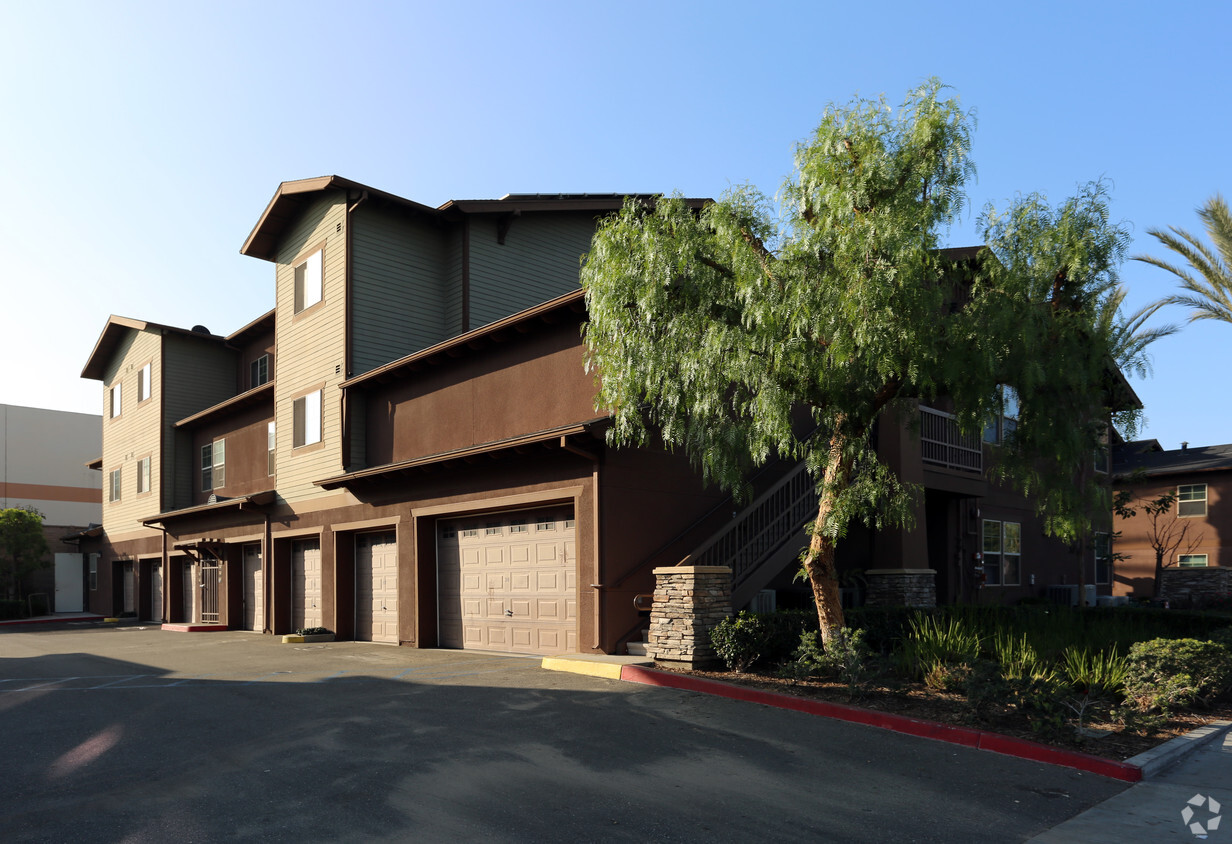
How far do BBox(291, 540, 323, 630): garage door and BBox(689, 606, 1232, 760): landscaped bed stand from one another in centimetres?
1323

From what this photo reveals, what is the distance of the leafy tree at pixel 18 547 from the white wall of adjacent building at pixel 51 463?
12.6 m

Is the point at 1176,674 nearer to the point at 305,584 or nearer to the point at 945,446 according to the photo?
the point at 945,446

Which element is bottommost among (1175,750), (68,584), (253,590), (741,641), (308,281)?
(68,584)

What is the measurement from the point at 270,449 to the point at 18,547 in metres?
20.0

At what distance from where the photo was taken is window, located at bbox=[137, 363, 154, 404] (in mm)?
32219

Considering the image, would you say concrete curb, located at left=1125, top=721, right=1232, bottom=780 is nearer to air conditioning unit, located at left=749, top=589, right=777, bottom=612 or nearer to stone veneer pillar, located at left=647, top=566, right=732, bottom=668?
stone veneer pillar, located at left=647, top=566, right=732, bottom=668

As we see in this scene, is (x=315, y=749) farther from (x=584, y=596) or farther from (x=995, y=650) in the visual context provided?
(x=995, y=650)

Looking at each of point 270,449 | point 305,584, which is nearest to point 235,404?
point 270,449

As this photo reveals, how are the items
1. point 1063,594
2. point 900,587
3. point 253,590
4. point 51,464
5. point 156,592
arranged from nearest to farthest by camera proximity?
point 900,587 → point 1063,594 → point 253,590 → point 156,592 → point 51,464

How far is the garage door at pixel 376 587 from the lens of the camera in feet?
63.9

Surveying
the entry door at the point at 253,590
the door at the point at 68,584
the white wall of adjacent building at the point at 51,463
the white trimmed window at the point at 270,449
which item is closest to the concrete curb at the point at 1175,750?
the white trimmed window at the point at 270,449

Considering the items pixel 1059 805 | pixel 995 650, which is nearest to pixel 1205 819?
pixel 1059 805

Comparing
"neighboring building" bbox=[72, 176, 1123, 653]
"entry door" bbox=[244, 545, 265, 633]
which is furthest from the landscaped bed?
"entry door" bbox=[244, 545, 265, 633]

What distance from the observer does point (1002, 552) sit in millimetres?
22328
